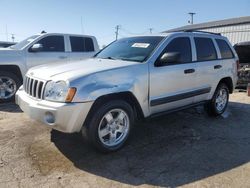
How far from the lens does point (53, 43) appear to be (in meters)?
8.69

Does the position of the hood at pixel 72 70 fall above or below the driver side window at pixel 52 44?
below

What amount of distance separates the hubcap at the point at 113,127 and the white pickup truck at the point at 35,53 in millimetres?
2915

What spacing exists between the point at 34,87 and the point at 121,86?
128 cm

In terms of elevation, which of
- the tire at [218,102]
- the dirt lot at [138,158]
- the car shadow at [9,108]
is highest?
the tire at [218,102]

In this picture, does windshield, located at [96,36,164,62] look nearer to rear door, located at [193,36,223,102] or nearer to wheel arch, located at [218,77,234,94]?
rear door, located at [193,36,223,102]

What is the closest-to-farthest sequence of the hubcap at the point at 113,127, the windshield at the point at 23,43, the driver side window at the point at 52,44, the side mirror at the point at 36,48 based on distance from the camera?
the hubcap at the point at 113,127 < the side mirror at the point at 36,48 < the windshield at the point at 23,43 < the driver side window at the point at 52,44

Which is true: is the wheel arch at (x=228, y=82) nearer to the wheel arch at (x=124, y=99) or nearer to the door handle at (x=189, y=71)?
the door handle at (x=189, y=71)

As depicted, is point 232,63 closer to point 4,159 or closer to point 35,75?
point 35,75

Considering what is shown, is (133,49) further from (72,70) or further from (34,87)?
(34,87)

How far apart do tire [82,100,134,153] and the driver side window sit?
4.98 metres

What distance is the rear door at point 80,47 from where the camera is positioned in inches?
358

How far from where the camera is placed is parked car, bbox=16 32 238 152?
12.2 ft

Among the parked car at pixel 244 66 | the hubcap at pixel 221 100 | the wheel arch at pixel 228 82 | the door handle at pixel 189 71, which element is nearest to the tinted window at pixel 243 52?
the parked car at pixel 244 66

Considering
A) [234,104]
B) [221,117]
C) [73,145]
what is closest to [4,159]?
[73,145]
